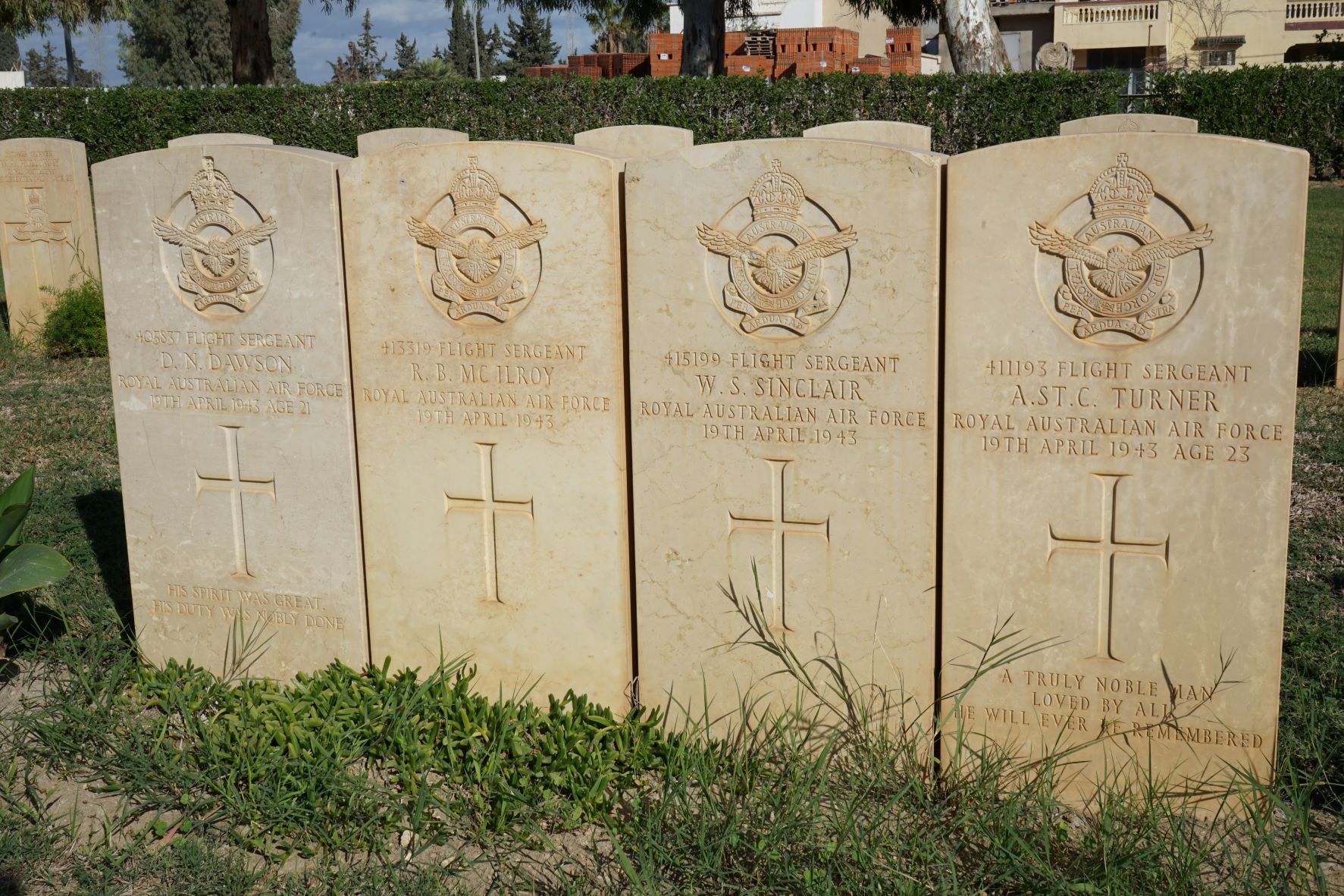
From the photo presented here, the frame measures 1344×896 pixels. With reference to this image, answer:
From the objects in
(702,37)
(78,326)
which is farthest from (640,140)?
(702,37)

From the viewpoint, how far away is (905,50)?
3300 cm

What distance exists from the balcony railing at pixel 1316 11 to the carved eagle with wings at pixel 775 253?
1451 inches

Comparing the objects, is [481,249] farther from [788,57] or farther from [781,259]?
[788,57]

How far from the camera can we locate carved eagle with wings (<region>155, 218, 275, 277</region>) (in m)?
3.79

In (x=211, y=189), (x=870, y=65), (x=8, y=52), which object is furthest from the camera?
(x=8, y=52)

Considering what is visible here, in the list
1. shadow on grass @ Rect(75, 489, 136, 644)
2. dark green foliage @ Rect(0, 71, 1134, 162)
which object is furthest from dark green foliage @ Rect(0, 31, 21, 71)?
shadow on grass @ Rect(75, 489, 136, 644)

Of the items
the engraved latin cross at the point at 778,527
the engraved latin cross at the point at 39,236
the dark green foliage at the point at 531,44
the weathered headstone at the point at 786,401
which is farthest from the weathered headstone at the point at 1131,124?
the dark green foliage at the point at 531,44

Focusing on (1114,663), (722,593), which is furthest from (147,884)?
(1114,663)

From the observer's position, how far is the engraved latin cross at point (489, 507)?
12.3 feet

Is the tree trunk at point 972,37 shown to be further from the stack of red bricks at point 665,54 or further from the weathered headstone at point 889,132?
the stack of red bricks at point 665,54

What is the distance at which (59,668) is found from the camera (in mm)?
4020

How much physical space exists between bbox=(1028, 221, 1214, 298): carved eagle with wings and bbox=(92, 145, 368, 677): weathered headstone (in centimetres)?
221

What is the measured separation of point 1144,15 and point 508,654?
35706 mm

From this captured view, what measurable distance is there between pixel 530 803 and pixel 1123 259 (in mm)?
2189
